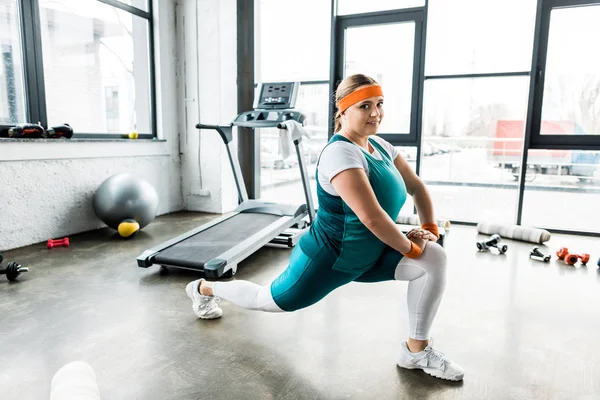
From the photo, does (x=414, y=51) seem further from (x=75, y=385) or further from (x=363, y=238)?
(x=75, y=385)

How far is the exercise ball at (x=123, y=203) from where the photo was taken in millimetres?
3559

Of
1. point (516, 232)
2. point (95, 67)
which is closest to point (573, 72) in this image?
point (516, 232)

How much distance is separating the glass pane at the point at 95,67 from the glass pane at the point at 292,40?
1360mm

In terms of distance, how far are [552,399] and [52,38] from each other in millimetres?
4343

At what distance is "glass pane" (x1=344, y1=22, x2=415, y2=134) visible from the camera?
4367mm

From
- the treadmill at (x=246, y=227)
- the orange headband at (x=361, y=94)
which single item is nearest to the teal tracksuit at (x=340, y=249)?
the orange headband at (x=361, y=94)

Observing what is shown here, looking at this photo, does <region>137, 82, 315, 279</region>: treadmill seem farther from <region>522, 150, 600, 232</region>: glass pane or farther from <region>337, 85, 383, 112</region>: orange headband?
<region>522, 150, 600, 232</region>: glass pane

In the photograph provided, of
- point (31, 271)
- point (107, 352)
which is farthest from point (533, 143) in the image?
point (31, 271)

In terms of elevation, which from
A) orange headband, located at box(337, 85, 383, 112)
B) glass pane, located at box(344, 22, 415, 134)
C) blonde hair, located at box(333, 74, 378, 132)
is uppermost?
glass pane, located at box(344, 22, 415, 134)

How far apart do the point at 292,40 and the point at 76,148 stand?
282 centimetres

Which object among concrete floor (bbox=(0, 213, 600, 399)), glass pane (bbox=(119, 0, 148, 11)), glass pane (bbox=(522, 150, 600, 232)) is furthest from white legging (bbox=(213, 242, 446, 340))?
glass pane (bbox=(119, 0, 148, 11))

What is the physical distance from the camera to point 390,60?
14.8 feet

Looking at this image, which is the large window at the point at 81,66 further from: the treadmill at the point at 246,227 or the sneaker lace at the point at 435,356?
the sneaker lace at the point at 435,356

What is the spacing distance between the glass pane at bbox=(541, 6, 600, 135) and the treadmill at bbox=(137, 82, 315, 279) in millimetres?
2554
